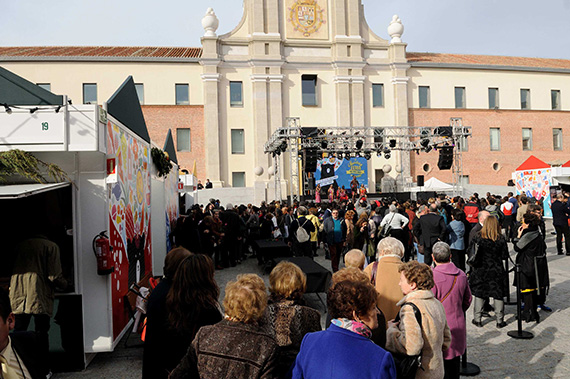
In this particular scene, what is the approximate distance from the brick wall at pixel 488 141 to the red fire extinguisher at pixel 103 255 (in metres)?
30.5

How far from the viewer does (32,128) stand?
487cm

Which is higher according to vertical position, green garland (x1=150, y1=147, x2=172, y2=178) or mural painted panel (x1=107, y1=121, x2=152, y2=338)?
green garland (x1=150, y1=147, x2=172, y2=178)

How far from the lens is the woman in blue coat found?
→ 212 cm

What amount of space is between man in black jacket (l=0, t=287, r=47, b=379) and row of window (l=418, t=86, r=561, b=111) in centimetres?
3413

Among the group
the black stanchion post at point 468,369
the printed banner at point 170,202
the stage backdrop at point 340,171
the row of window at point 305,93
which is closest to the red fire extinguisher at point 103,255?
the black stanchion post at point 468,369

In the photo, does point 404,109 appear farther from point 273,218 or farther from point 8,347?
point 8,347

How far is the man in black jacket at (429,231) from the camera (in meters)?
9.19

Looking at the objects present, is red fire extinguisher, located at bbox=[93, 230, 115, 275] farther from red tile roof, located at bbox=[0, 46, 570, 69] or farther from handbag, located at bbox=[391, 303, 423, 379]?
red tile roof, located at bbox=[0, 46, 570, 69]

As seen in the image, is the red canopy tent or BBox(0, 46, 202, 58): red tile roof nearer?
the red canopy tent

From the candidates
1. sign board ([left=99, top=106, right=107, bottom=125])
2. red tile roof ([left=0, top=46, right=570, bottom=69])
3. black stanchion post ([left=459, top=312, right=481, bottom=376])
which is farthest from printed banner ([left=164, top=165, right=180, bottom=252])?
red tile roof ([left=0, top=46, right=570, bottom=69])

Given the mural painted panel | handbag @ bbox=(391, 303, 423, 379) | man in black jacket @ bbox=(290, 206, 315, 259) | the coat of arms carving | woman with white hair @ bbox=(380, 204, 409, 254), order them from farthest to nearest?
the coat of arms carving, man in black jacket @ bbox=(290, 206, 315, 259), woman with white hair @ bbox=(380, 204, 409, 254), the mural painted panel, handbag @ bbox=(391, 303, 423, 379)

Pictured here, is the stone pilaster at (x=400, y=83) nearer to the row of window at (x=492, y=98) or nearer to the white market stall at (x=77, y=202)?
the row of window at (x=492, y=98)

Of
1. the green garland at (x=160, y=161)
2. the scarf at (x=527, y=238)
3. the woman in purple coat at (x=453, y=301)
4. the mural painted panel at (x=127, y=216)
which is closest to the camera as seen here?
the woman in purple coat at (x=453, y=301)

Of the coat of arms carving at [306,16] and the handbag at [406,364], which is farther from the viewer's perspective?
the coat of arms carving at [306,16]
